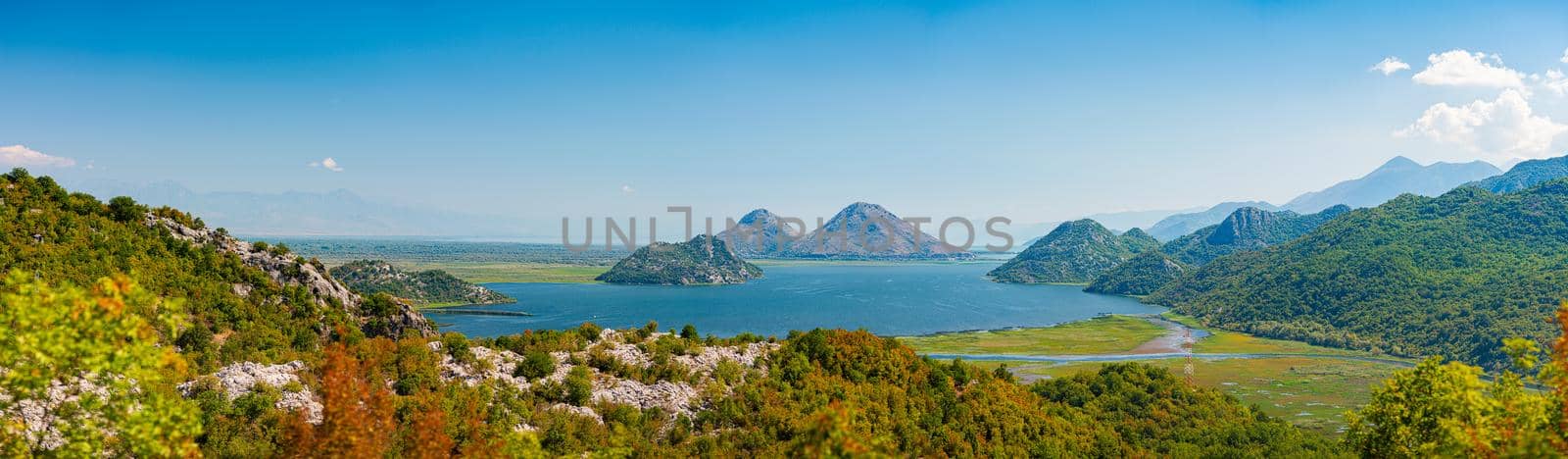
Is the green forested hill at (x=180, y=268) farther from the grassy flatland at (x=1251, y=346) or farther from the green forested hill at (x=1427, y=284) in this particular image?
the green forested hill at (x=1427, y=284)

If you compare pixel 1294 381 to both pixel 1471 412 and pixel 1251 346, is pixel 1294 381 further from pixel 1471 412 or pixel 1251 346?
pixel 1471 412

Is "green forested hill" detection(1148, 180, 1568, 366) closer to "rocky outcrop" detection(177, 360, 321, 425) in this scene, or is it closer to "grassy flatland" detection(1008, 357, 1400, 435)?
"grassy flatland" detection(1008, 357, 1400, 435)

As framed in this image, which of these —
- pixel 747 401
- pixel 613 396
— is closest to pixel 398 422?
pixel 613 396

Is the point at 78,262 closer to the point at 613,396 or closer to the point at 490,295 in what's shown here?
the point at 613,396

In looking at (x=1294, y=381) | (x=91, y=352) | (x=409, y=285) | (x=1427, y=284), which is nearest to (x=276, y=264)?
(x=91, y=352)

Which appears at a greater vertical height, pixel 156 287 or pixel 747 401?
pixel 156 287

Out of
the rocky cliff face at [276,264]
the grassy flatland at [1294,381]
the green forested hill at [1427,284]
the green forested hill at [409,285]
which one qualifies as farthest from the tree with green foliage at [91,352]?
the green forested hill at [409,285]
